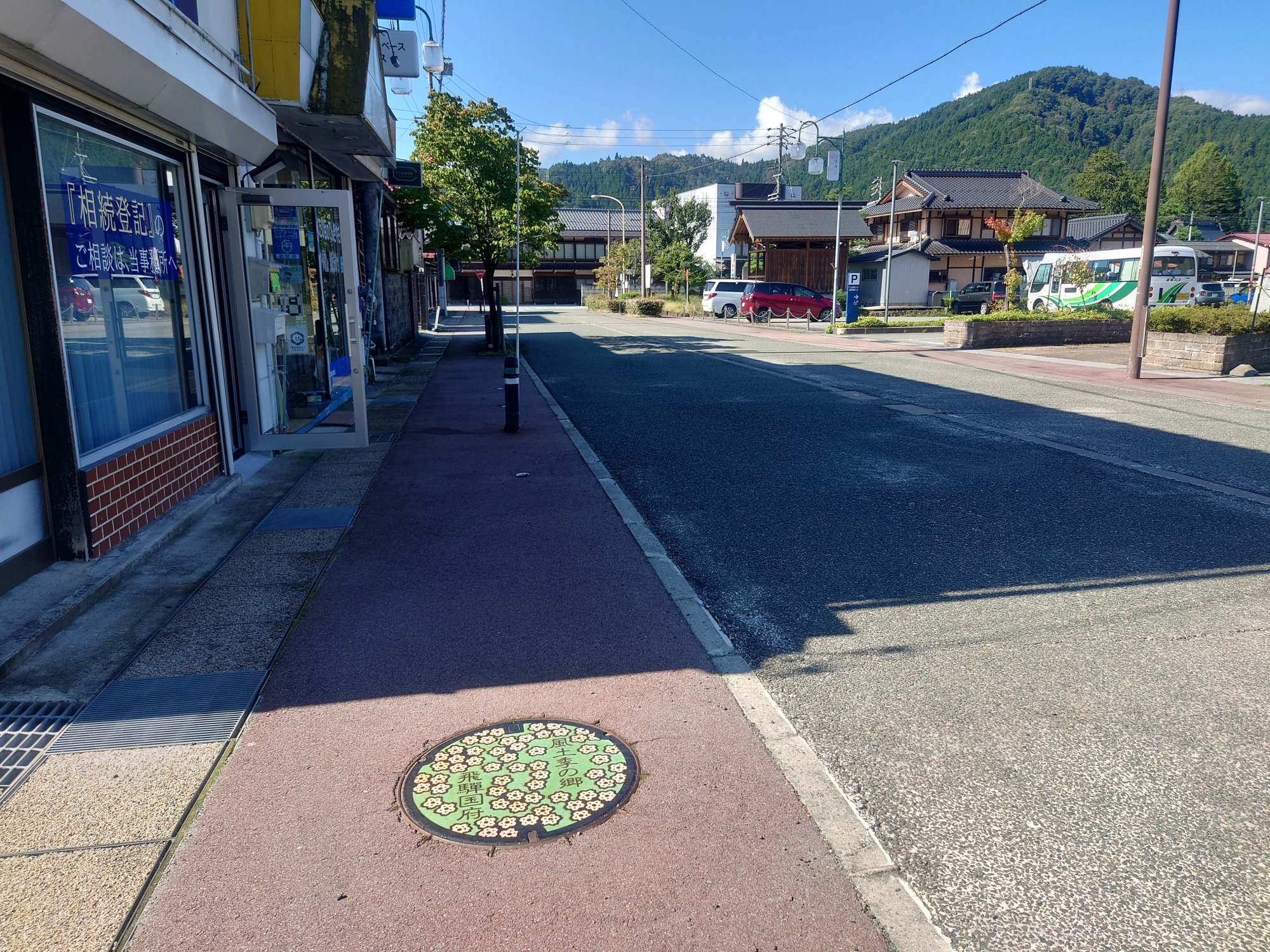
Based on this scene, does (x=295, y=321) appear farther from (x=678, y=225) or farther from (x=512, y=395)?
(x=678, y=225)

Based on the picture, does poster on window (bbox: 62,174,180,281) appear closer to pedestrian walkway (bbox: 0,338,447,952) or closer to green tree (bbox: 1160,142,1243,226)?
pedestrian walkway (bbox: 0,338,447,952)

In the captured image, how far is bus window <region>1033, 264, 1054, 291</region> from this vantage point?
3288 centimetres

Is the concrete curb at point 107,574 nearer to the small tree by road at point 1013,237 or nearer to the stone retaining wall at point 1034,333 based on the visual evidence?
the stone retaining wall at point 1034,333

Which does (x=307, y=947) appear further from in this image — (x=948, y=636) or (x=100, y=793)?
(x=948, y=636)

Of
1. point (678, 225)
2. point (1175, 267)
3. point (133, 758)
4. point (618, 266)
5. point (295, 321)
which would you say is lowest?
point (133, 758)

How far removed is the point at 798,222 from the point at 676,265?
7.59m

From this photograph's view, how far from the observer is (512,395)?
10469 millimetres

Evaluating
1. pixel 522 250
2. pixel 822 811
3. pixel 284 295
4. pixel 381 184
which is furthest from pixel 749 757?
pixel 522 250

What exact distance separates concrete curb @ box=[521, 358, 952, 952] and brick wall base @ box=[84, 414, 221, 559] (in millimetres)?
3594

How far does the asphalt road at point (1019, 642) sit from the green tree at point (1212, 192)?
306 feet

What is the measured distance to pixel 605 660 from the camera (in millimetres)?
4234

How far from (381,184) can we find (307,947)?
61.0ft

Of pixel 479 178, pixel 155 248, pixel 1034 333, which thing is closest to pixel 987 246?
pixel 1034 333

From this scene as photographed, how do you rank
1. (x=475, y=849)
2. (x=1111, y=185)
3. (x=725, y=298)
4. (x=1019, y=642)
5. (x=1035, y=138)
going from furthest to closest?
(x=1035, y=138), (x=1111, y=185), (x=725, y=298), (x=1019, y=642), (x=475, y=849)
